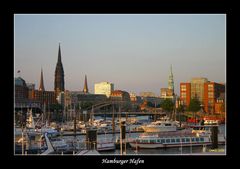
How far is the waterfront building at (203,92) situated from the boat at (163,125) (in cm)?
196

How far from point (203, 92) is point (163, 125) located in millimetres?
3083

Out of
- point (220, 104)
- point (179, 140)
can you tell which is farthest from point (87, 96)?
point (179, 140)

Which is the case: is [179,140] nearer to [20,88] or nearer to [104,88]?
[104,88]

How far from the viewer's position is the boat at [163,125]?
19.6 ft

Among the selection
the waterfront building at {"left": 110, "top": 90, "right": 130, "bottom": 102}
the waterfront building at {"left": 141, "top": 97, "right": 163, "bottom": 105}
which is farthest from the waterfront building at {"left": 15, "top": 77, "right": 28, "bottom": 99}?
the waterfront building at {"left": 141, "top": 97, "right": 163, "bottom": 105}

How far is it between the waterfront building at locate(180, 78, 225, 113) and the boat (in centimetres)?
196

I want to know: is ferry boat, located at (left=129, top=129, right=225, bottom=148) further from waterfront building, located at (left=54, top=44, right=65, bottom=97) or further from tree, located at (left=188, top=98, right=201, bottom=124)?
waterfront building, located at (left=54, top=44, right=65, bottom=97)

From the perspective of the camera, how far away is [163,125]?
6766 mm

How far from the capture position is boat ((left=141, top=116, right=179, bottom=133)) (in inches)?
236
